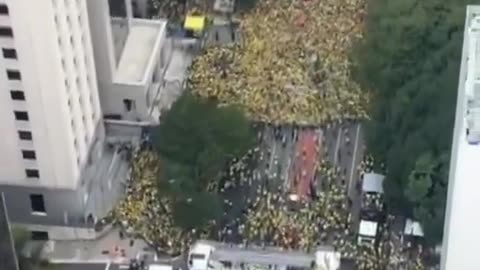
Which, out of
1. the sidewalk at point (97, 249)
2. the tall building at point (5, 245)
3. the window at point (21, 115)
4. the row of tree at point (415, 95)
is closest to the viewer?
the tall building at point (5, 245)

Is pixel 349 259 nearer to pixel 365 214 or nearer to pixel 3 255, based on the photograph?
pixel 365 214

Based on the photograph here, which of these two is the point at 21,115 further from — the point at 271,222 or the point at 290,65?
the point at 290,65

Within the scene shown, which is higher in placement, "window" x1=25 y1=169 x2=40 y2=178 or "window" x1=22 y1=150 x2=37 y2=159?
"window" x1=22 y1=150 x2=37 y2=159

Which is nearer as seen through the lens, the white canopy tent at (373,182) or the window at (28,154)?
the window at (28,154)

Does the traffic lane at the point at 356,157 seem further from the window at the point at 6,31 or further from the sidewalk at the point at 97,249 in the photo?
the window at the point at 6,31

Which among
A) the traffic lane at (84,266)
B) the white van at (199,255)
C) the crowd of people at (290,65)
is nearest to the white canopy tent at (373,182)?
the crowd of people at (290,65)

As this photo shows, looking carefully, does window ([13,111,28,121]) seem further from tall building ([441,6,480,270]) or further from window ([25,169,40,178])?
tall building ([441,6,480,270])

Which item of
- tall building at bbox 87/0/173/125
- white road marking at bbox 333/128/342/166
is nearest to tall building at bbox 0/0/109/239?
tall building at bbox 87/0/173/125

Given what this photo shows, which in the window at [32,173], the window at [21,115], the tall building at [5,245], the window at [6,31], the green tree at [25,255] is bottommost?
the green tree at [25,255]

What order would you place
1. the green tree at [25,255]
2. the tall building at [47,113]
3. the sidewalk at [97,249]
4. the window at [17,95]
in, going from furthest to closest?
the sidewalk at [97,249] < the green tree at [25,255] < the window at [17,95] < the tall building at [47,113]
